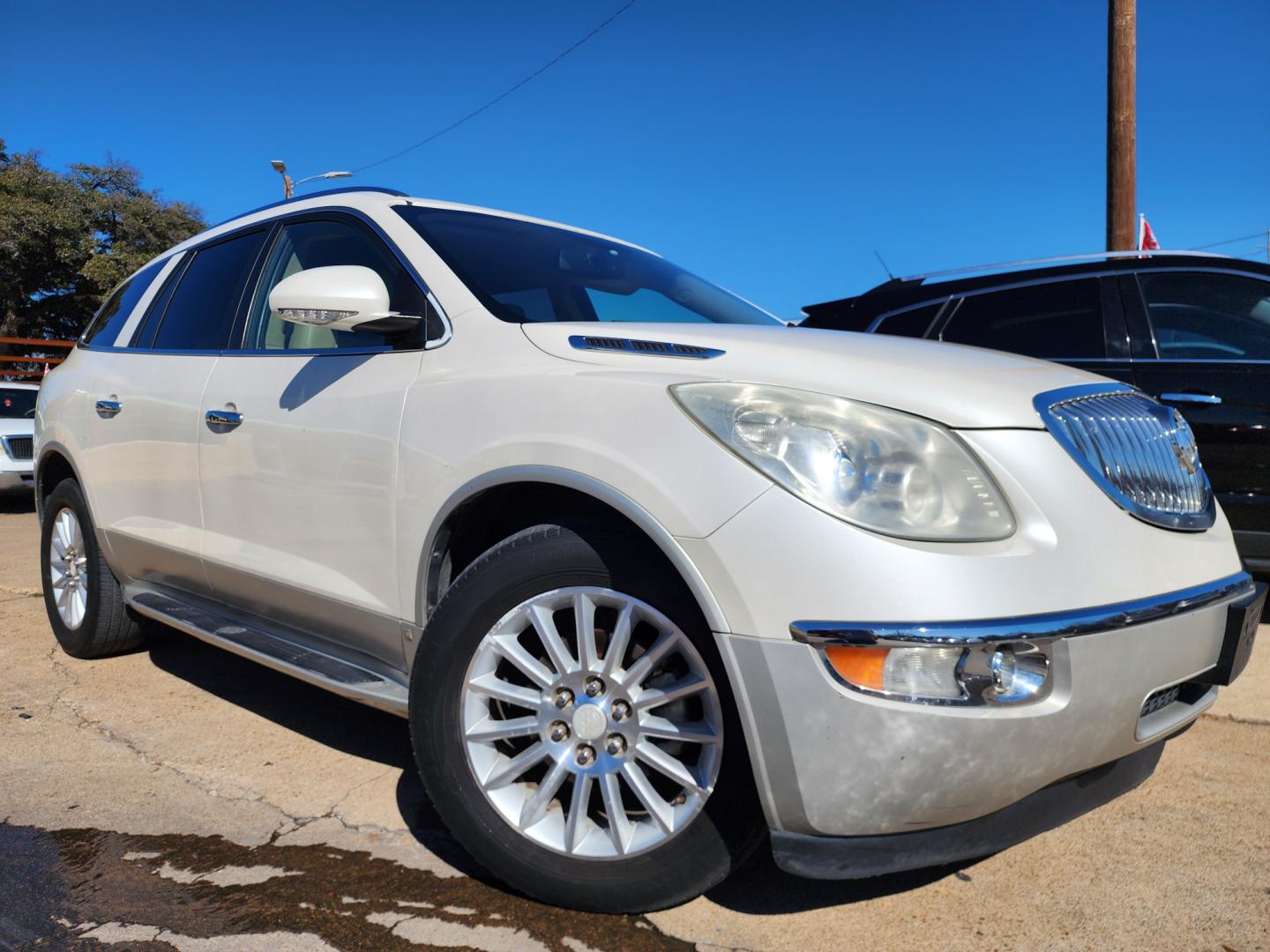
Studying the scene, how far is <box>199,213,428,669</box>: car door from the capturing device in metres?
2.64

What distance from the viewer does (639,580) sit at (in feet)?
6.70

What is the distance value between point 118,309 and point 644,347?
3.20m

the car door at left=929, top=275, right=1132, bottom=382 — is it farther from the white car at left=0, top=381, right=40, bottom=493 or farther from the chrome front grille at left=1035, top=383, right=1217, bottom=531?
the white car at left=0, top=381, right=40, bottom=493

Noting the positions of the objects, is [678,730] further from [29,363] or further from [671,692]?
[29,363]

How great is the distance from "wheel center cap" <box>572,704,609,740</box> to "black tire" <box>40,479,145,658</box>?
2809 millimetres

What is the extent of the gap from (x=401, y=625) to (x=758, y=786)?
1.10 meters

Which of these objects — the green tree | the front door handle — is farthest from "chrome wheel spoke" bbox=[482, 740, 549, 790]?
the green tree

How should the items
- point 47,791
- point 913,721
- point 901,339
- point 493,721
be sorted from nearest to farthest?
point 913,721 < point 493,721 < point 901,339 < point 47,791

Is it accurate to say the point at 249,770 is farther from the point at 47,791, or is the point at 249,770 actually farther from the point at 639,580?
the point at 639,580

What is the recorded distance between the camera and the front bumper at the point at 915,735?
1768 mm

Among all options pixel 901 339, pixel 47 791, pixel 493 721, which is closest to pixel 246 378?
pixel 47 791

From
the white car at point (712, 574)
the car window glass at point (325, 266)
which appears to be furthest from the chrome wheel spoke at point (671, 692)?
the car window glass at point (325, 266)

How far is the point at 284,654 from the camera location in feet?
9.59

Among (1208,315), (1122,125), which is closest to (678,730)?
(1208,315)
